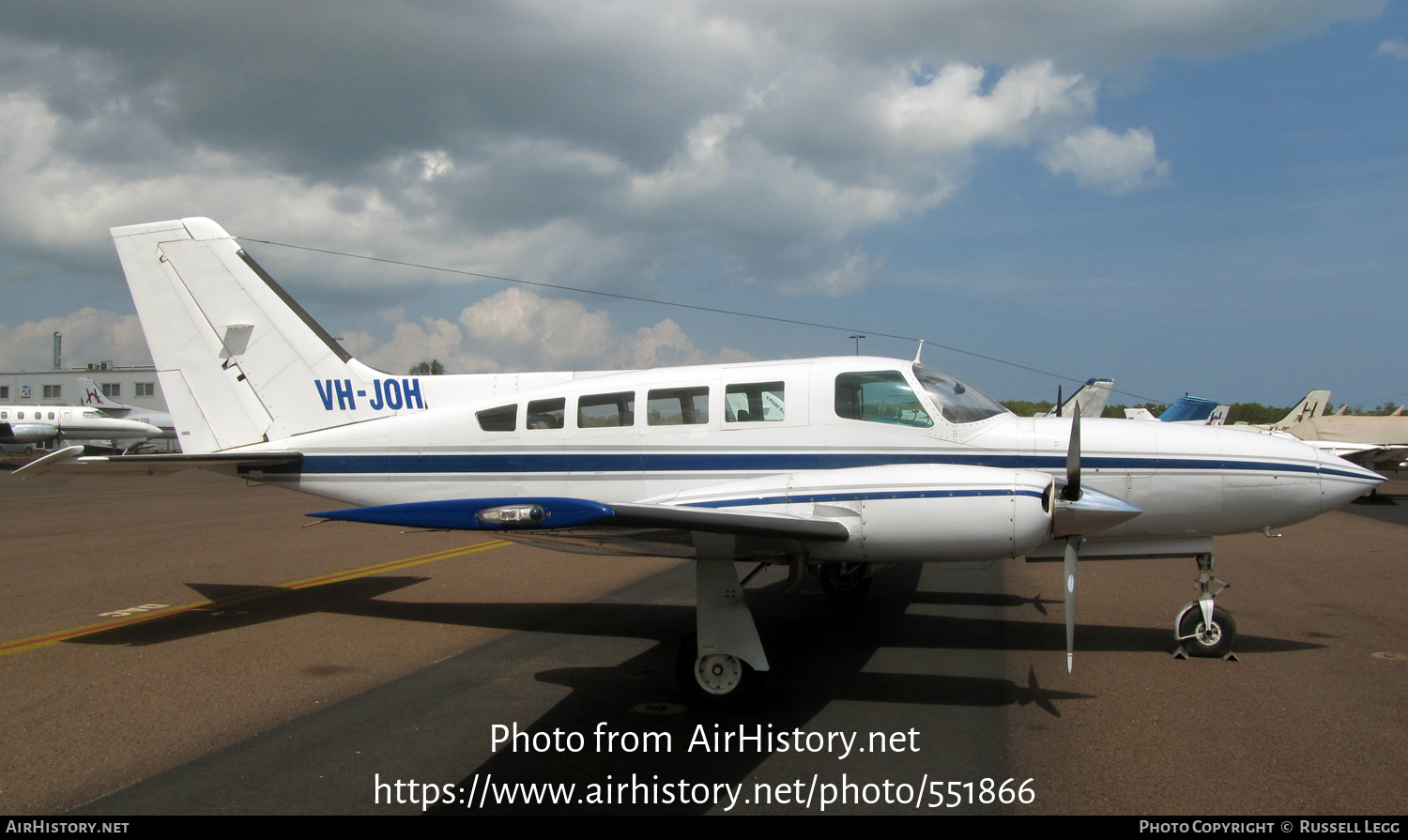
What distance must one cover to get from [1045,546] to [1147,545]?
112 cm

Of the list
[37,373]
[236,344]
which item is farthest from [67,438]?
[236,344]

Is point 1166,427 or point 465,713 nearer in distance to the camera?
point 465,713

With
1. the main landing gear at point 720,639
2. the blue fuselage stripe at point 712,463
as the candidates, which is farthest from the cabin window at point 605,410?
the main landing gear at point 720,639

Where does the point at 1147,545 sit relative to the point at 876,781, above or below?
above

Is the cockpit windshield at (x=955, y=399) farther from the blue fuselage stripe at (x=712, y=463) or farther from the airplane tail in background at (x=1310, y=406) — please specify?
the airplane tail in background at (x=1310, y=406)

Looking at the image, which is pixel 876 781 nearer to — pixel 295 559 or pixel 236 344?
pixel 236 344

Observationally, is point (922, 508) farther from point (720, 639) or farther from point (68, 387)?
point (68, 387)

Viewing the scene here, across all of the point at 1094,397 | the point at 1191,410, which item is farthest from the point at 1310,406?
the point at 1094,397

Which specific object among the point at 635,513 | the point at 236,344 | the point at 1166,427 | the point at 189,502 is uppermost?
the point at 236,344

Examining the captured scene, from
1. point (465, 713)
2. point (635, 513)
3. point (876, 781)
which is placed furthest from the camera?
point (465, 713)

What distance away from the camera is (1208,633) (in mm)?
6656

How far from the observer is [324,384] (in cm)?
886

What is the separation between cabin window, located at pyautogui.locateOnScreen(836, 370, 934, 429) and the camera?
6750mm

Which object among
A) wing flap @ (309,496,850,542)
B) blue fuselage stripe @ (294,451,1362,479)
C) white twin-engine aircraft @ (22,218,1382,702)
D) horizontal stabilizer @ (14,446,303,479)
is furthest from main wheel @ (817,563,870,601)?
horizontal stabilizer @ (14,446,303,479)
